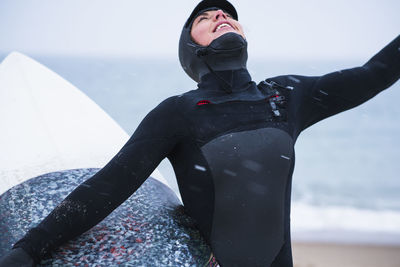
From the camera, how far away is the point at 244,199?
1523 mm

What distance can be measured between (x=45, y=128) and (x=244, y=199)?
1.09 meters

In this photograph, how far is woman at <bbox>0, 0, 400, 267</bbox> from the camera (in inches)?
57.4

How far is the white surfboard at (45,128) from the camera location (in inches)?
74.9

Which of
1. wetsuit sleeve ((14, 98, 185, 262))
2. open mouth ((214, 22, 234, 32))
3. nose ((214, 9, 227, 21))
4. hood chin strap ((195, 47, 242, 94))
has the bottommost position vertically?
wetsuit sleeve ((14, 98, 185, 262))

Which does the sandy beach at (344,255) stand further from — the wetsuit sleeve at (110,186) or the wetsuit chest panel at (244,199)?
the wetsuit sleeve at (110,186)

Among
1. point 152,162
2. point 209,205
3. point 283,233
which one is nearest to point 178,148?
point 152,162

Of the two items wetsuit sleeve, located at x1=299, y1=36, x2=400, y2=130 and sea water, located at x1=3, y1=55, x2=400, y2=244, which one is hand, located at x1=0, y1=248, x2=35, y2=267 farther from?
sea water, located at x1=3, y1=55, x2=400, y2=244

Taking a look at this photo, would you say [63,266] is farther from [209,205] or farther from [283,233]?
[283,233]

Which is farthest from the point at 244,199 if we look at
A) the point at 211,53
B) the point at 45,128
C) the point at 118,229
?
the point at 45,128

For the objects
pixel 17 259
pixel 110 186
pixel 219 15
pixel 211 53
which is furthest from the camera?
pixel 219 15

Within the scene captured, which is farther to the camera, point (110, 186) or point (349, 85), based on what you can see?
point (349, 85)

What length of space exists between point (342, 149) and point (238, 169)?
16276mm

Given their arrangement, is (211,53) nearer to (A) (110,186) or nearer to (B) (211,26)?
(B) (211,26)

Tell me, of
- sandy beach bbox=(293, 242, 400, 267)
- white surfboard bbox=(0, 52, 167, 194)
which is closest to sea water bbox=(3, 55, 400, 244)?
sandy beach bbox=(293, 242, 400, 267)
